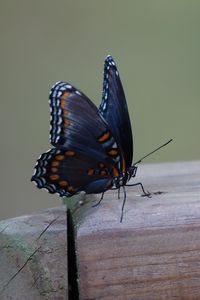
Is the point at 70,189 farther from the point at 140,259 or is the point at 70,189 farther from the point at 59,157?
the point at 140,259

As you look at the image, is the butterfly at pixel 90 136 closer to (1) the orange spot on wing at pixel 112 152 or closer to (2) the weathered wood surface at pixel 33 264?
(1) the orange spot on wing at pixel 112 152

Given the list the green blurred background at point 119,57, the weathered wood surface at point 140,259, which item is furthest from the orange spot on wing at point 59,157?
the green blurred background at point 119,57

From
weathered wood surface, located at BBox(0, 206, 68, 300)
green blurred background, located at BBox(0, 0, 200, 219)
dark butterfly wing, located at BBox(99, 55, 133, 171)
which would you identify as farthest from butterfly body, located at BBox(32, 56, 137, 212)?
green blurred background, located at BBox(0, 0, 200, 219)

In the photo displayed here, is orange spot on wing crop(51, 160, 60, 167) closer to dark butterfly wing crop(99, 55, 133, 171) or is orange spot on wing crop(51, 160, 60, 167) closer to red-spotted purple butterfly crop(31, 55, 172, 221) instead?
red-spotted purple butterfly crop(31, 55, 172, 221)

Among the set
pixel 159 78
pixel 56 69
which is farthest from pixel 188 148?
pixel 56 69

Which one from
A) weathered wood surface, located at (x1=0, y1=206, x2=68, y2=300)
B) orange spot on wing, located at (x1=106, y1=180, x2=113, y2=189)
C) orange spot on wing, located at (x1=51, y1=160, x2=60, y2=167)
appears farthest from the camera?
orange spot on wing, located at (x1=51, y1=160, x2=60, y2=167)

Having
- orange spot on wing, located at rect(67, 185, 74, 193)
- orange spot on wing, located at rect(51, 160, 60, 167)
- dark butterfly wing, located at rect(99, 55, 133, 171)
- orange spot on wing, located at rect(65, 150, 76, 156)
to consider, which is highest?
dark butterfly wing, located at rect(99, 55, 133, 171)
